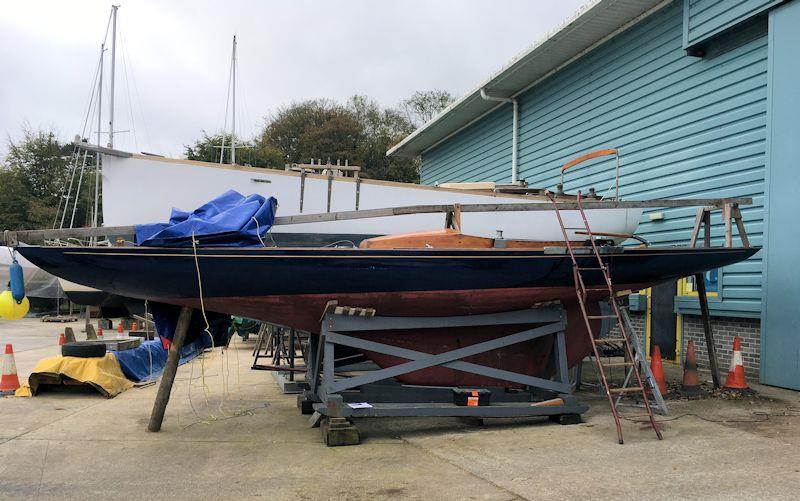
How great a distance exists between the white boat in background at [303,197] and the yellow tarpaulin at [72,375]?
1.78 metres

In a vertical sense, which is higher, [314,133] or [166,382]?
[314,133]

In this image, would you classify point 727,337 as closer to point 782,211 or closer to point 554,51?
point 782,211

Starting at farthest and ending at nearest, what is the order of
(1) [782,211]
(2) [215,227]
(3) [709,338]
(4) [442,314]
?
(3) [709,338] → (1) [782,211] → (4) [442,314] → (2) [215,227]

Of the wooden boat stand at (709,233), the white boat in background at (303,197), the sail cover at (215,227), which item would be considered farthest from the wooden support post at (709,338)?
the sail cover at (215,227)

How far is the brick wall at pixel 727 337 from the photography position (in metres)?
7.21

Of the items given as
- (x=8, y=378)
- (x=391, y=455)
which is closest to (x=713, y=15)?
(x=391, y=455)

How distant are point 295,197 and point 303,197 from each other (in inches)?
5.2

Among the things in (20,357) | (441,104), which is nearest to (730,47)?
(20,357)

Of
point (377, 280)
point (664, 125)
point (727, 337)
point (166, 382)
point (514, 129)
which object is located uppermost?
point (514, 129)

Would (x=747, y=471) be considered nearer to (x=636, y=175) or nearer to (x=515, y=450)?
(x=515, y=450)

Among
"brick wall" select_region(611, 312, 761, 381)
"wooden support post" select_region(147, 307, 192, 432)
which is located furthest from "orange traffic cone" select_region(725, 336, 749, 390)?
"wooden support post" select_region(147, 307, 192, 432)

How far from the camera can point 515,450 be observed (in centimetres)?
446

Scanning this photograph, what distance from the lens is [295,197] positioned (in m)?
7.91

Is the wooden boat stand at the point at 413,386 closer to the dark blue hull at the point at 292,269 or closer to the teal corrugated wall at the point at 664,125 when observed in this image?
the dark blue hull at the point at 292,269
